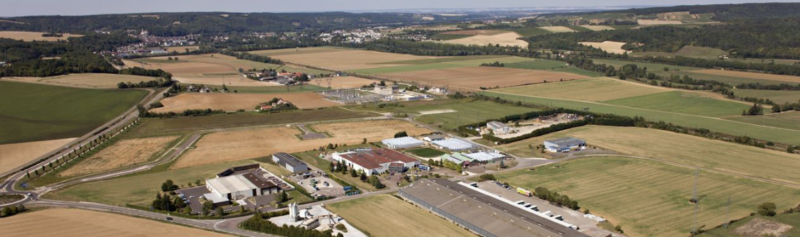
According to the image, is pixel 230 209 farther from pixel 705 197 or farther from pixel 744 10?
pixel 744 10

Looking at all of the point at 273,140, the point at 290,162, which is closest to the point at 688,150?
the point at 290,162

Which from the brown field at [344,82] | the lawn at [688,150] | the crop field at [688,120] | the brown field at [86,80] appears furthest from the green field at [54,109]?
the crop field at [688,120]

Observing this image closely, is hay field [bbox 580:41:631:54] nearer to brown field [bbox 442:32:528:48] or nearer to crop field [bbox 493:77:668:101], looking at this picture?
brown field [bbox 442:32:528:48]

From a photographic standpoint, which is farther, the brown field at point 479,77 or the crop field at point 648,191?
the brown field at point 479,77

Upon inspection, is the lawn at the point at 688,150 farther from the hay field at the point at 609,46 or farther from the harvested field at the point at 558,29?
the harvested field at the point at 558,29

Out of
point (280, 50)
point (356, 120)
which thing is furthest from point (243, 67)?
point (356, 120)

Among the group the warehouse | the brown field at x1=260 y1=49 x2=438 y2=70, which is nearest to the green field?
the warehouse

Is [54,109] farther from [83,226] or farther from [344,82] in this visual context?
[83,226]
